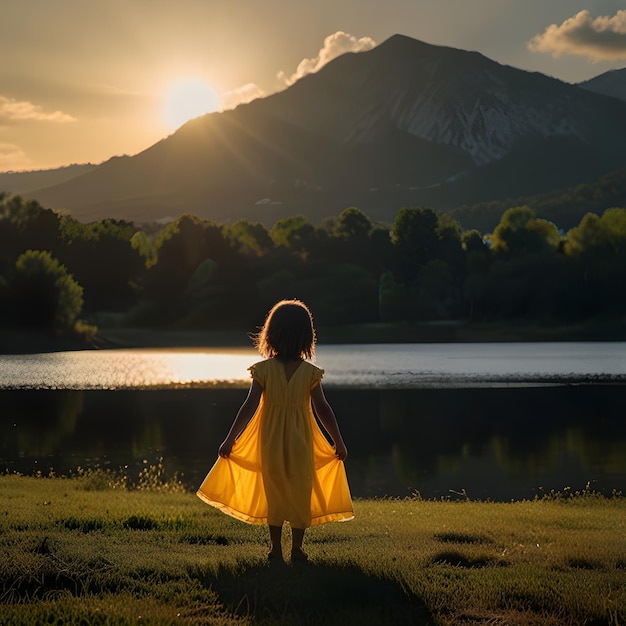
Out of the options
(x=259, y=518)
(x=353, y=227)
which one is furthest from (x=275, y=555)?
(x=353, y=227)

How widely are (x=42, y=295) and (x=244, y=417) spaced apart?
8854cm

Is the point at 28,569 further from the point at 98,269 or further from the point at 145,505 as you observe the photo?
the point at 98,269

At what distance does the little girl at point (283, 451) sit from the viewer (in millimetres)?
8492

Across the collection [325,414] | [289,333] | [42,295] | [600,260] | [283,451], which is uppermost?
[600,260]

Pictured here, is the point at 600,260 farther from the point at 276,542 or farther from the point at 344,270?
the point at 276,542

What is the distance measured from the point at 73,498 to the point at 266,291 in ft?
367

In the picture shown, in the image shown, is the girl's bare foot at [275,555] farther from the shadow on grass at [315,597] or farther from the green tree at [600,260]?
the green tree at [600,260]

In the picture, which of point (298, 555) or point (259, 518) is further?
point (259, 518)

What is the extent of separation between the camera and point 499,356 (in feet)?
270

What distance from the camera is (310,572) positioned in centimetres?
788

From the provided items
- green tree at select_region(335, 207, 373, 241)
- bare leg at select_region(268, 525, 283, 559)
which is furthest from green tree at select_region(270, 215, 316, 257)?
bare leg at select_region(268, 525, 283, 559)

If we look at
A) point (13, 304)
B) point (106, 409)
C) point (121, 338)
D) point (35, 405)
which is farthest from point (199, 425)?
point (121, 338)

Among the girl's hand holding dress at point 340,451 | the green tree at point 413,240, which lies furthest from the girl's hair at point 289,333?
the green tree at point 413,240

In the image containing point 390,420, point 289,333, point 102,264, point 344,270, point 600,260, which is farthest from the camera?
point 344,270
